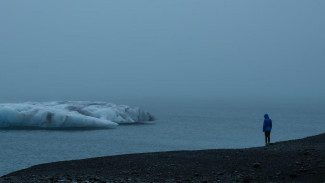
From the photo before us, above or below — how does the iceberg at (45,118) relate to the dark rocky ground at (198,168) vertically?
above

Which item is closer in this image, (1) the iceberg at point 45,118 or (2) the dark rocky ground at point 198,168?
(2) the dark rocky ground at point 198,168

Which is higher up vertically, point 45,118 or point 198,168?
point 45,118

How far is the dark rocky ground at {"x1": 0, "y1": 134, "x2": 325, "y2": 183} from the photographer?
11023mm

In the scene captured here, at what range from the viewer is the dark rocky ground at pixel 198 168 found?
1102 centimetres

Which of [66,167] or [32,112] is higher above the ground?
[32,112]

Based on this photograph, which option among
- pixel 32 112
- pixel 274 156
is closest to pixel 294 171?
pixel 274 156

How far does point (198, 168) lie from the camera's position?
12359 millimetres

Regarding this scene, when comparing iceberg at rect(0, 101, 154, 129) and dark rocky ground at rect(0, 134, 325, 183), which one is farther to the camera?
iceberg at rect(0, 101, 154, 129)

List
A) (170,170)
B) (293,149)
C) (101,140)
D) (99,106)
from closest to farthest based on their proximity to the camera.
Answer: (170,170), (293,149), (101,140), (99,106)

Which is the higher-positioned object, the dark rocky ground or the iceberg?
the iceberg

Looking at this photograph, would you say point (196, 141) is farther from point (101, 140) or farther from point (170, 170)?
point (170, 170)

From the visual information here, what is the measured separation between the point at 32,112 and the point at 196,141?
13611mm

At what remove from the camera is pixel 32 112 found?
124 feet

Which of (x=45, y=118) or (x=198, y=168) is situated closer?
(x=198, y=168)
